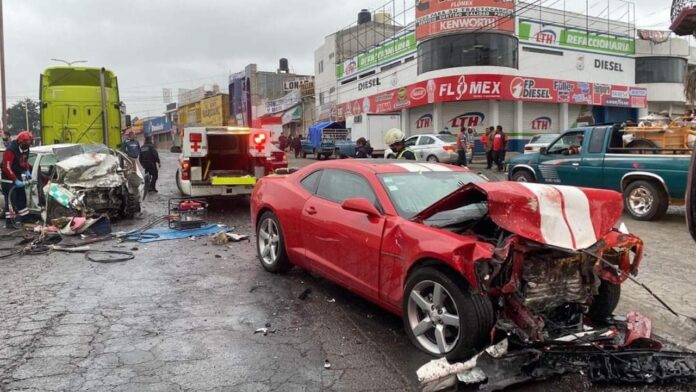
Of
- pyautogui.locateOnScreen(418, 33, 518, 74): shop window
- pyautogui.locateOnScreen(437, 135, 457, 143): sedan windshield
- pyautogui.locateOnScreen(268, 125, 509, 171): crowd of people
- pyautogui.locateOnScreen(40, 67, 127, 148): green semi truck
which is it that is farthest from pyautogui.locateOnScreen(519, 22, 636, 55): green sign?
pyautogui.locateOnScreen(40, 67, 127, 148): green semi truck

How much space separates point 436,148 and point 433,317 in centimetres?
1793

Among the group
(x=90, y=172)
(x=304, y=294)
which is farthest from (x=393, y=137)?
(x=90, y=172)

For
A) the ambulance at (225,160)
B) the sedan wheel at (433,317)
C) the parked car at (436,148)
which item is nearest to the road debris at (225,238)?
the ambulance at (225,160)

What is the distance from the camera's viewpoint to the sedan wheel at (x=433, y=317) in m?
3.73

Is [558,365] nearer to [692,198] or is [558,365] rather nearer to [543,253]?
[543,253]

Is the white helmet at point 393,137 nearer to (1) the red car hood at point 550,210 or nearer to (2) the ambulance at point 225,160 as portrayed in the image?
(2) the ambulance at point 225,160

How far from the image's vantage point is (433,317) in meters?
3.80

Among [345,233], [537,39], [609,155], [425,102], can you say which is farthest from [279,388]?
[537,39]

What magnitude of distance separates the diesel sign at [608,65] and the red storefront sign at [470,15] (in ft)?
27.3

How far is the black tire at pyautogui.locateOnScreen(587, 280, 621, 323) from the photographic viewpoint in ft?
13.6

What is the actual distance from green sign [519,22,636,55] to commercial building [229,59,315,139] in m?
21.0

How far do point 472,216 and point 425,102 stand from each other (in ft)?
90.1

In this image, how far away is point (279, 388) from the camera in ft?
11.3

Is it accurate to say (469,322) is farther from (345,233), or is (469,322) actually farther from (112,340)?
(112,340)
